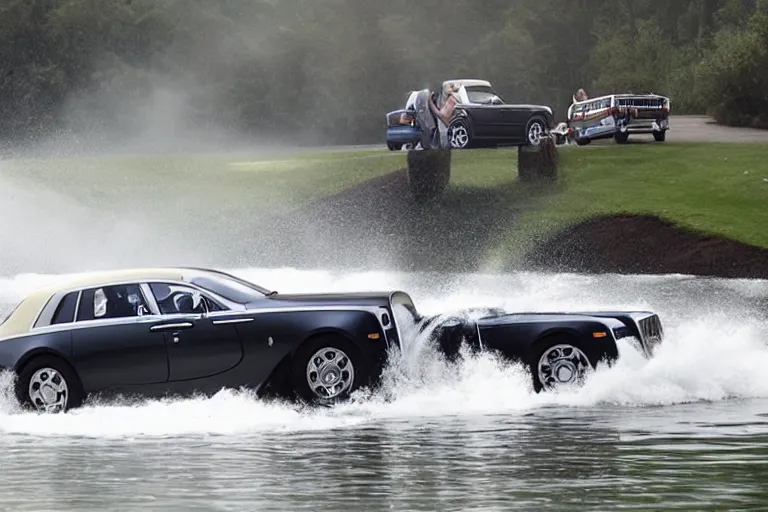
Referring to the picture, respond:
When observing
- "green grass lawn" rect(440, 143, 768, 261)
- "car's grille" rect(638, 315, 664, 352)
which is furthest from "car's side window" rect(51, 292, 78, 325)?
"green grass lawn" rect(440, 143, 768, 261)

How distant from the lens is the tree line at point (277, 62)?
251 ft

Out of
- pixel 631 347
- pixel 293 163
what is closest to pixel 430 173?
pixel 293 163

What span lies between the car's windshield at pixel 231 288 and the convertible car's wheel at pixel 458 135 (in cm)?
2709

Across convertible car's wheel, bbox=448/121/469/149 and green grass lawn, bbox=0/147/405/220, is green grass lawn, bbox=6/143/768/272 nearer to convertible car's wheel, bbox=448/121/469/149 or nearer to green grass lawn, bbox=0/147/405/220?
green grass lawn, bbox=0/147/405/220

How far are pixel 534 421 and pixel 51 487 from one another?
4588 millimetres

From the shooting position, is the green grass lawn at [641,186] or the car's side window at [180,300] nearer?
the car's side window at [180,300]

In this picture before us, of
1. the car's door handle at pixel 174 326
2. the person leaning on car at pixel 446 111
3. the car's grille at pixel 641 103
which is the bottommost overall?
the car's door handle at pixel 174 326

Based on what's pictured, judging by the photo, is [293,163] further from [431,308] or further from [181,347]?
[181,347]

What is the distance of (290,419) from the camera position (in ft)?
48.5

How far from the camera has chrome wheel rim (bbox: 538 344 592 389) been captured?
1559 centimetres

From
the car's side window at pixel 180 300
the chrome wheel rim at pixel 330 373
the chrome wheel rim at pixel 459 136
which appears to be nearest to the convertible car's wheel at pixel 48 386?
the car's side window at pixel 180 300

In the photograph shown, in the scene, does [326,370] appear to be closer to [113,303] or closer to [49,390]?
[113,303]

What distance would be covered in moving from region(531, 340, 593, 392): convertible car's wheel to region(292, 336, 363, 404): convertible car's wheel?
1712 millimetres

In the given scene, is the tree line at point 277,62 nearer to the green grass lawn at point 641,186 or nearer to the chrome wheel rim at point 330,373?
the green grass lawn at point 641,186
